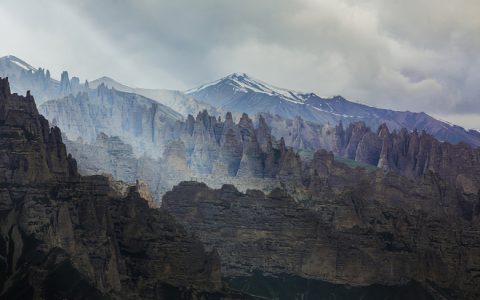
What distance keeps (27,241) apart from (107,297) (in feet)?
78.5

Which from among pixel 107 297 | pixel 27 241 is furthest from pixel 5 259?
pixel 107 297

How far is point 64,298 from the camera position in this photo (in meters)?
184

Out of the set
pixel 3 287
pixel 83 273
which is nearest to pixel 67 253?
pixel 83 273

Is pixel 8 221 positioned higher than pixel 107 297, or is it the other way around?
pixel 8 221

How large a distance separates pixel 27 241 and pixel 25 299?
20.3 m

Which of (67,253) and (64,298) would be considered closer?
(64,298)

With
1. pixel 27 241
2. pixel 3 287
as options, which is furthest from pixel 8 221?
pixel 3 287

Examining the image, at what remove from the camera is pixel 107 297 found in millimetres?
192125

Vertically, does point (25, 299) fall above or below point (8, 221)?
below

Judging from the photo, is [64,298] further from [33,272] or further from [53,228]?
[53,228]

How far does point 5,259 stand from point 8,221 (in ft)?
38.1

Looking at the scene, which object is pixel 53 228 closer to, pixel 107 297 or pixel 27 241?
pixel 27 241

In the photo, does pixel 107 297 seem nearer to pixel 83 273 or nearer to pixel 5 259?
pixel 83 273

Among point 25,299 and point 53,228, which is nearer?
point 25,299
